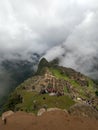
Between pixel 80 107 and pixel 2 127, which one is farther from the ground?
pixel 80 107

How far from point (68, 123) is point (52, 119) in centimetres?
404

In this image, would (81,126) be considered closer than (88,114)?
Yes

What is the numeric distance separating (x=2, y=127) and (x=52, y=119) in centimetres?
1194

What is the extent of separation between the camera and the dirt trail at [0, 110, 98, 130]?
227 ft

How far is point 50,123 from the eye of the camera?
7044 centimetres

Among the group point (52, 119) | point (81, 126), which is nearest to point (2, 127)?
point (52, 119)

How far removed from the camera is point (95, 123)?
233 ft

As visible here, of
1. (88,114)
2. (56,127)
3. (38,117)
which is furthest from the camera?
(88,114)

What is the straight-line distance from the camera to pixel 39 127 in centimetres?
6888

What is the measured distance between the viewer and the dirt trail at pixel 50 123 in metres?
69.1

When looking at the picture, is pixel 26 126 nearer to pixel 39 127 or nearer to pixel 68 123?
pixel 39 127

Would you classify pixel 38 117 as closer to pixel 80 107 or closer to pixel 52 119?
pixel 52 119

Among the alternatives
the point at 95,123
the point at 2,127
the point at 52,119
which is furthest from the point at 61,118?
the point at 2,127

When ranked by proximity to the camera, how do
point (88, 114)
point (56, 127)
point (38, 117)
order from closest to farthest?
point (56, 127) < point (38, 117) < point (88, 114)
